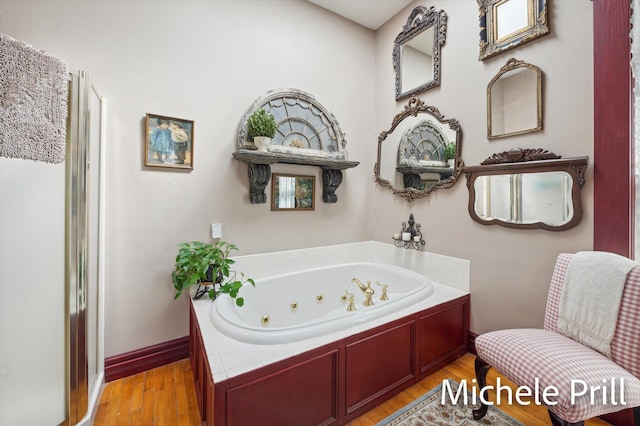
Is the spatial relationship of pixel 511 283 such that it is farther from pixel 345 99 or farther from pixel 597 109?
pixel 345 99

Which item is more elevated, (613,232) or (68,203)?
(68,203)

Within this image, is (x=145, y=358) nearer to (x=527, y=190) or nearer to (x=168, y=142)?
(x=168, y=142)

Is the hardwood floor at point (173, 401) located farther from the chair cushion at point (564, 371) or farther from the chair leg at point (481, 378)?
the chair cushion at point (564, 371)

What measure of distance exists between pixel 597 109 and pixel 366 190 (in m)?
1.89

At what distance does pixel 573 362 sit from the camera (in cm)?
117

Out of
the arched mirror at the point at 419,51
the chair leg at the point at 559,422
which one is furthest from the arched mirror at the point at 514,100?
the chair leg at the point at 559,422

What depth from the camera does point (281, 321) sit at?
2164 millimetres

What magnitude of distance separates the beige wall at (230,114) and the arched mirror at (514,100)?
2.2 inches

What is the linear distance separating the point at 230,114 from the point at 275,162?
1.79ft

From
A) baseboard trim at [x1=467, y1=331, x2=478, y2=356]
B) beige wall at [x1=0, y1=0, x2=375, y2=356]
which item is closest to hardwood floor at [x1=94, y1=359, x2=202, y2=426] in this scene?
beige wall at [x1=0, y1=0, x2=375, y2=356]

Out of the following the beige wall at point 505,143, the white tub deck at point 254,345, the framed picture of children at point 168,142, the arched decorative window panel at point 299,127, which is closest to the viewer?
the white tub deck at point 254,345

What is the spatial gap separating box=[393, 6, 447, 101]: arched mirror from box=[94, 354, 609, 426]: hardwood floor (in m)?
2.39

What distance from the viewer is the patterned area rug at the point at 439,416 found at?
144 cm

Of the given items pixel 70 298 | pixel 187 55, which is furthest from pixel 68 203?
pixel 187 55
